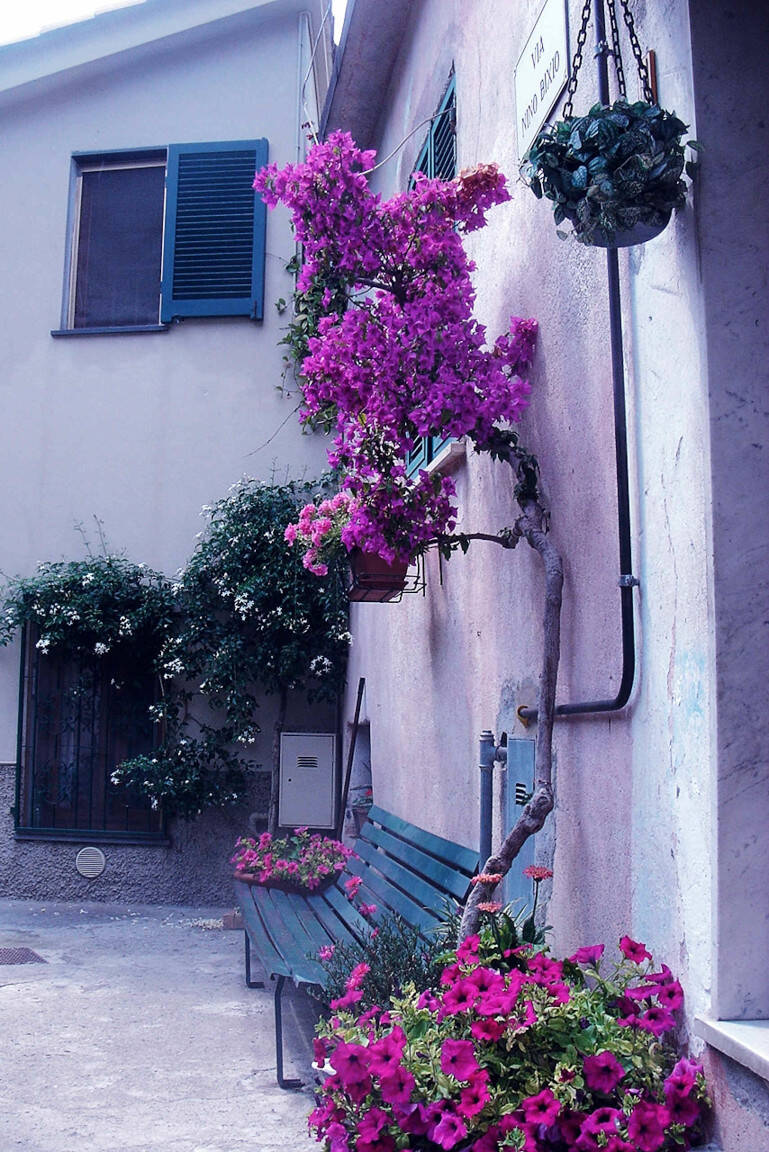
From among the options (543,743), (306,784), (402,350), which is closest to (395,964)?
(543,743)

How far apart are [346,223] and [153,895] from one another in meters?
5.71

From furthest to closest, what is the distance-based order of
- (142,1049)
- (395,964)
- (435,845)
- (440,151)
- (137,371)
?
(137,371) → (440,151) → (142,1049) → (435,845) → (395,964)

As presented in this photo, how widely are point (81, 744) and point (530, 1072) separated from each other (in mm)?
6467

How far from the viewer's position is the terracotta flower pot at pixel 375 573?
4.79m

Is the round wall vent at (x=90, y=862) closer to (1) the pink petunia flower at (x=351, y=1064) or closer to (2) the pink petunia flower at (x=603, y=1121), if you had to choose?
(1) the pink petunia flower at (x=351, y=1064)

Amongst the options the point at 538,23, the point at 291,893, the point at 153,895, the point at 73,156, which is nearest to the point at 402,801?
the point at 291,893

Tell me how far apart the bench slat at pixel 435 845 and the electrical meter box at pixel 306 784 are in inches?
95.8

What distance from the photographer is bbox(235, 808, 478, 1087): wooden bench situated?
380 cm

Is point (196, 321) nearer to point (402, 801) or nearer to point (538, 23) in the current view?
point (402, 801)

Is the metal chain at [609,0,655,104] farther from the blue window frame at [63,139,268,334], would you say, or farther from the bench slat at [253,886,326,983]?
the blue window frame at [63,139,268,334]

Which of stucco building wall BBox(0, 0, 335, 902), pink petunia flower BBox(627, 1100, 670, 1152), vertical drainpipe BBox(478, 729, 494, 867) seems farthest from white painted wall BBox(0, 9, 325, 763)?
pink petunia flower BBox(627, 1100, 670, 1152)

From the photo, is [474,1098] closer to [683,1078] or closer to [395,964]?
[683,1078]

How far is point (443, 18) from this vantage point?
204 inches

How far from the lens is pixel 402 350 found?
3.47 meters
